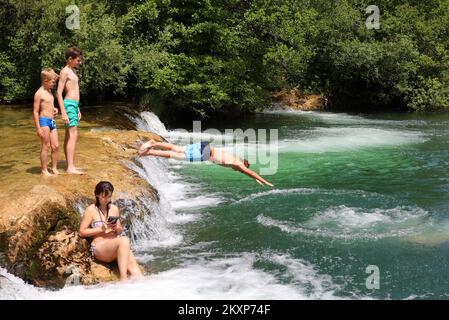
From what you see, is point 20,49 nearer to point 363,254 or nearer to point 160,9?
point 160,9

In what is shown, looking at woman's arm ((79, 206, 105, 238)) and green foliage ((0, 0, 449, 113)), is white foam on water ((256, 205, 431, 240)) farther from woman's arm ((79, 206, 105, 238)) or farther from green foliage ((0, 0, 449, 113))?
green foliage ((0, 0, 449, 113))

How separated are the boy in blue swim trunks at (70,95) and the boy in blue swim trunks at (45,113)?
144 mm

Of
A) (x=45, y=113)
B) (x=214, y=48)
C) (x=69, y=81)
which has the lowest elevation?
(x=45, y=113)

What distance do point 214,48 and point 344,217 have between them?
12699 mm

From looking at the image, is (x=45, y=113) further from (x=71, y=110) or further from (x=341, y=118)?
(x=341, y=118)

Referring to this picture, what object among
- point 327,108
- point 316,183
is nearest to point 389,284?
point 316,183

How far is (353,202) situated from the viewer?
34.7 feet

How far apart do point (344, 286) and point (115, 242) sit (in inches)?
114

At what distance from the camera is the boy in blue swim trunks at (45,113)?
25.4 ft

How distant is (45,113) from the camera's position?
26.0ft

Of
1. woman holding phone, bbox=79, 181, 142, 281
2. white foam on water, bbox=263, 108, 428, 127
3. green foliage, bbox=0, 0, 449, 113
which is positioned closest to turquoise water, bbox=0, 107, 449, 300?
woman holding phone, bbox=79, 181, 142, 281

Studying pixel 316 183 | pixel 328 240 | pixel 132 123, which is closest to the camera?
pixel 328 240

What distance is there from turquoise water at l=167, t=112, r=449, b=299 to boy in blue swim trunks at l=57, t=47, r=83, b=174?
239 centimetres

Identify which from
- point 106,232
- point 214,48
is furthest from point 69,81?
point 214,48
